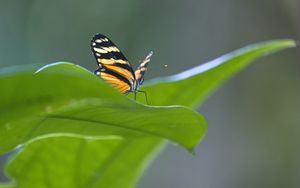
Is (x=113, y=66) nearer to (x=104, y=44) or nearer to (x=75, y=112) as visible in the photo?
(x=104, y=44)

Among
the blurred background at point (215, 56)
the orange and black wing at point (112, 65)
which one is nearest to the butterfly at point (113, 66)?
the orange and black wing at point (112, 65)

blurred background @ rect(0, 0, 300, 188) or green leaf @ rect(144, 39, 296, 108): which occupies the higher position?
green leaf @ rect(144, 39, 296, 108)

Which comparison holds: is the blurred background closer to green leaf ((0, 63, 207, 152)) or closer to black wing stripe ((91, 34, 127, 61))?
black wing stripe ((91, 34, 127, 61))

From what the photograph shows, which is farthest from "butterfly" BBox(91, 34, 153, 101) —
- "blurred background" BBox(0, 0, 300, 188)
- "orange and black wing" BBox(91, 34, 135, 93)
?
"blurred background" BBox(0, 0, 300, 188)

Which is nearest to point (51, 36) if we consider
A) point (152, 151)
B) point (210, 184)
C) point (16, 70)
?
point (210, 184)

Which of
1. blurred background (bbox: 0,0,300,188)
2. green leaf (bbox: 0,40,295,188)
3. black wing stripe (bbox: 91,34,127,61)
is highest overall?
black wing stripe (bbox: 91,34,127,61)

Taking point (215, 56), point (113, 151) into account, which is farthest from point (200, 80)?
point (215, 56)

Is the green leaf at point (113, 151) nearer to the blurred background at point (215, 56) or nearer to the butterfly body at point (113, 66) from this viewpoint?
the butterfly body at point (113, 66)
